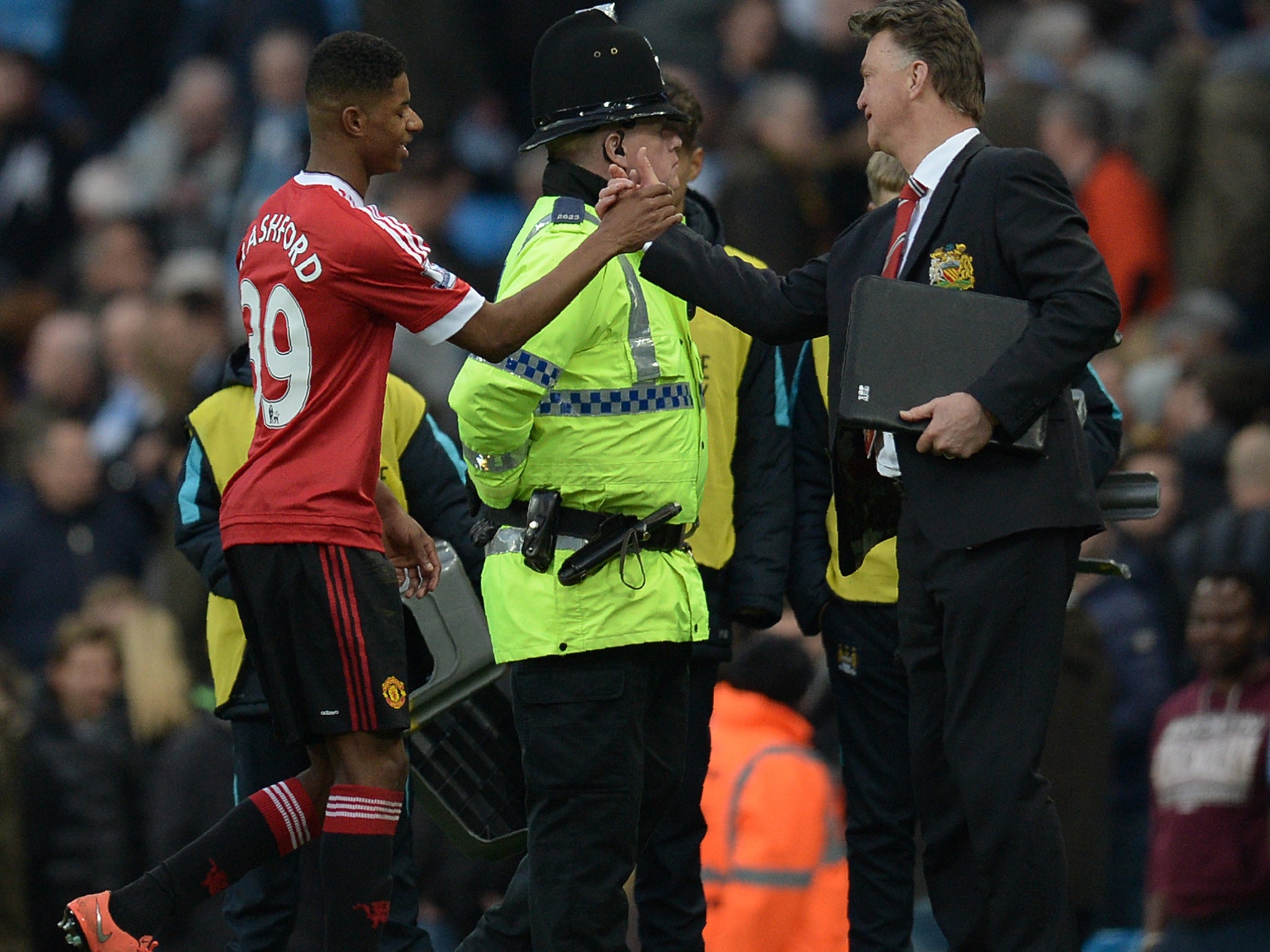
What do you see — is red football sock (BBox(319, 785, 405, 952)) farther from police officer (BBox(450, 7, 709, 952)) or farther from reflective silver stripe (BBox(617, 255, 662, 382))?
reflective silver stripe (BBox(617, 255, 662, 382))

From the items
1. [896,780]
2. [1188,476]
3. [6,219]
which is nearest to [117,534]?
[6,219]

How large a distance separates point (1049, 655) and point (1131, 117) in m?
6.69

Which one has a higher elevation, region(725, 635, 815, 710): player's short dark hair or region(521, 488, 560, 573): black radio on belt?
region(521, 488, 560, 573): black radio on belt

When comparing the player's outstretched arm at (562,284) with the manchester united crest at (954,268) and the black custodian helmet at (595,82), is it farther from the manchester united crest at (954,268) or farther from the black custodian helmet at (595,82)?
the manchester united crest at (954,268)

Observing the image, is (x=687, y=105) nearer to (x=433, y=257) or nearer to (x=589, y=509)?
(x=589, y=509)

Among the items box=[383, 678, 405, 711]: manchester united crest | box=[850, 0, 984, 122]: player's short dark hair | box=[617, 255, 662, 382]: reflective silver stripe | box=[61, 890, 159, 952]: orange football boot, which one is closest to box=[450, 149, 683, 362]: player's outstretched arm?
box=[617, 255, 662, 382]: reflective silver stripe

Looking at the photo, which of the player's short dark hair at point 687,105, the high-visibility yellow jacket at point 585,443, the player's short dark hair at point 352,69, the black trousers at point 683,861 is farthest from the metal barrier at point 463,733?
the player's short dark hair at point 352,69

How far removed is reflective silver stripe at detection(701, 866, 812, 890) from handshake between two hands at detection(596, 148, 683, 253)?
2297 millimetres

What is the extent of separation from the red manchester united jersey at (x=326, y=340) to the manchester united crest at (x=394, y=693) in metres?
0.31

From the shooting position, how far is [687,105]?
6.04 meters

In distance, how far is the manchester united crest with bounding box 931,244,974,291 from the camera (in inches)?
186

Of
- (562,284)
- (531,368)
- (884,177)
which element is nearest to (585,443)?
A: (531,368)

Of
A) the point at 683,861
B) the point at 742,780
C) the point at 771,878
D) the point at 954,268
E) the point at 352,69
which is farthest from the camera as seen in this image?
the point at 742,780

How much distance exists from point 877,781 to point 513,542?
138 cm
